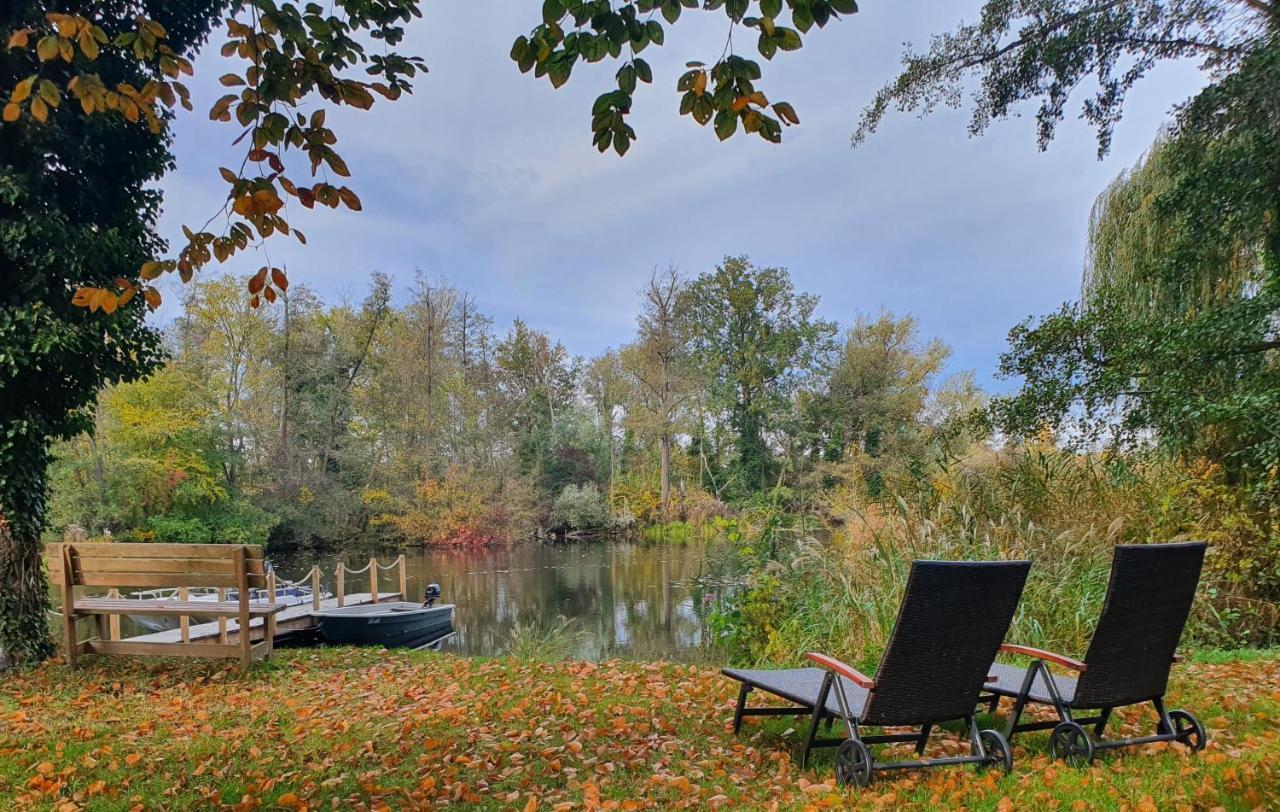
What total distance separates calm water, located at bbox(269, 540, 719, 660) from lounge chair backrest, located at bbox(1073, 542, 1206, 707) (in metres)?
4.13

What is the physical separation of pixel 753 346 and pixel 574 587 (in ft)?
48.0

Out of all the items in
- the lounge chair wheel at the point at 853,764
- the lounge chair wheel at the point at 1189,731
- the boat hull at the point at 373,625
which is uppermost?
the lounge chair wheel at the point at 853,764

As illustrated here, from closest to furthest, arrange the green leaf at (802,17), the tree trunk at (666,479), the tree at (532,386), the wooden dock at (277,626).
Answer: the green leaf at (802,17) → the wooden dock at (277,626) → the tree trunk at (666,479) → the tree at (532,386)

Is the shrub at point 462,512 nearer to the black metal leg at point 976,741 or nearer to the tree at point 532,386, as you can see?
the tree at point 532,386

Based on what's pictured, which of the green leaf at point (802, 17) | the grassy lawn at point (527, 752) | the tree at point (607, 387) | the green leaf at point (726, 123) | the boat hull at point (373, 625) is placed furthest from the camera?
the tree at point (607, 387)

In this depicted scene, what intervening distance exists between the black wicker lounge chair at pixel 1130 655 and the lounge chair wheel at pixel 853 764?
62 cm

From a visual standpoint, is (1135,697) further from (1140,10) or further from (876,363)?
(876,363)

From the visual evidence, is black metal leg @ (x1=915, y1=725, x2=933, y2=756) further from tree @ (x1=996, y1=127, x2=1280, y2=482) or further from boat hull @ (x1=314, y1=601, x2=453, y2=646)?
boat hull @ (x1=314, y1=601, x2=453, y2=646)

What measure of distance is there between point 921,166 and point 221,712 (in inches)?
464

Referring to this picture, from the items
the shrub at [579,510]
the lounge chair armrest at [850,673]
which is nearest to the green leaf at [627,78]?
the lounge chair armrest at [850,673]

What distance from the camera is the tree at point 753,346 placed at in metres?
27.0

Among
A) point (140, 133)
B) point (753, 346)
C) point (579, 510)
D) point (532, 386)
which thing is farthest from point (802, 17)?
point (532, 386)

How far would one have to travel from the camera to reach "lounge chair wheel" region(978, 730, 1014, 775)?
8.30 ft

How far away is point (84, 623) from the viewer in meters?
9.24
